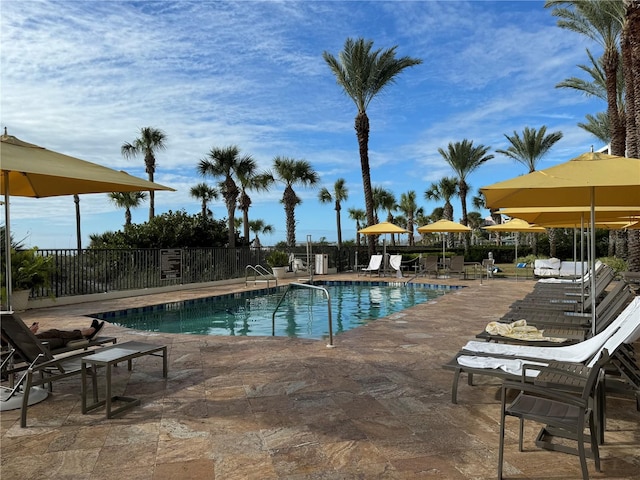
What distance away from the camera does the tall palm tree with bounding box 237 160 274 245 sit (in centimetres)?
2761

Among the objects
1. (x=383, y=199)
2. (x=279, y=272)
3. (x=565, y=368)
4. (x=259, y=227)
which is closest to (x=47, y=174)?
(x=565, y=368)

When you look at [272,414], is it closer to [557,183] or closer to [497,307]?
[557,183]

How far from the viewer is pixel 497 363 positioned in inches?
152

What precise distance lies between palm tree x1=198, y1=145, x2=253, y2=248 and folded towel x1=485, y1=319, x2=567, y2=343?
21.7 metres

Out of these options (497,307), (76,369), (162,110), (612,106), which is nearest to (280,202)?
(162,110)

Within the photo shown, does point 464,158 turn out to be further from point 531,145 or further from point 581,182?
point 581,182

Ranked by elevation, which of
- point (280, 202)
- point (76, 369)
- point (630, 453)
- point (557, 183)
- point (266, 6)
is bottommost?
point (630, 453)

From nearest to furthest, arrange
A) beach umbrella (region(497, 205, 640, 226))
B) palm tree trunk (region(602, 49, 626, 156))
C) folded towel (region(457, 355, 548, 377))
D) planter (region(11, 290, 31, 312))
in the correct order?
folded towel (region(457, 355, 548, 377)), beach umbrella (region(497, 205, 640, 226)), planter (region(11, 290, 31, 312)), palm tree trunk (region(602, 49, 626, 156))

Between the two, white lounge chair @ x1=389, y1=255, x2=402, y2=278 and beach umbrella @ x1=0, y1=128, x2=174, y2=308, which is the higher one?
beach umbrella @ x1=0, y1=128, x2=174, y2=308

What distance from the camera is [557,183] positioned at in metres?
4.04

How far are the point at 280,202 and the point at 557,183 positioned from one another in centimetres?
2801

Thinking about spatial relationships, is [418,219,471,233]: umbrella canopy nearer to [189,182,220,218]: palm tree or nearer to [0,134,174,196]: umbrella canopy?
[0,134,174,196]: umbrella canopy

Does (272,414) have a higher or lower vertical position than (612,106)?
lower

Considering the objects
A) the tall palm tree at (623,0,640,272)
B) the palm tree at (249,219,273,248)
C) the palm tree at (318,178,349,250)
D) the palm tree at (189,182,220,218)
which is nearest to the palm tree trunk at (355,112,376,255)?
the tall palm tree at (623,0,640,272)
